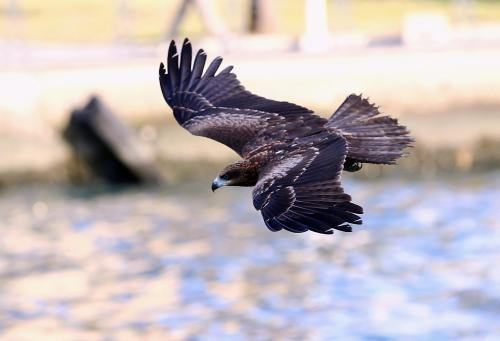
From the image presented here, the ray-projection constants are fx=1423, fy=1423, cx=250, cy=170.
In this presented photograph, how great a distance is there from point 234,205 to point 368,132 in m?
7.32

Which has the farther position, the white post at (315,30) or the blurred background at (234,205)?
the white post at (315,30)

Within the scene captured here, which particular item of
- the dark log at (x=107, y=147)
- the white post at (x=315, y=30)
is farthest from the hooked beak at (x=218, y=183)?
the white post at (x=315, y=30)

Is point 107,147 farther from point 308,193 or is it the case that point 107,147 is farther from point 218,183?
point 308,193

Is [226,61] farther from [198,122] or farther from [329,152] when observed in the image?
[329,152]

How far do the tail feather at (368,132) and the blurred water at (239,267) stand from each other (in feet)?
11.5

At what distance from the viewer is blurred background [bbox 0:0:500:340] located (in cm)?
1223

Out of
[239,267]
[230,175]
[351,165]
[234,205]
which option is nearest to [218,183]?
[230,175]

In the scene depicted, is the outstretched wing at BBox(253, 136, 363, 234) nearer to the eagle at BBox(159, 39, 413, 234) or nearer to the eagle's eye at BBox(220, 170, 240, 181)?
the eagle at BBox(159, 39, 413, 234)

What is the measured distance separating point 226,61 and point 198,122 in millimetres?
7827

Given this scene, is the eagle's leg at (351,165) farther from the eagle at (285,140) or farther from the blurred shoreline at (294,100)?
the blurred shoreline at (294,100)

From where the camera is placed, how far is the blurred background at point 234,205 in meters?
12.2

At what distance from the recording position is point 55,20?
82.7 feet

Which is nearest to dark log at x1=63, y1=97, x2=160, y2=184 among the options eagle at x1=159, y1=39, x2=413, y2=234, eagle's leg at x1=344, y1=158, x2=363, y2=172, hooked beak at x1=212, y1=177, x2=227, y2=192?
eagle at x1=159, y1=39, x2=413, y2=234

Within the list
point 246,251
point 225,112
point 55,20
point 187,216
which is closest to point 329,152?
point 225,112
